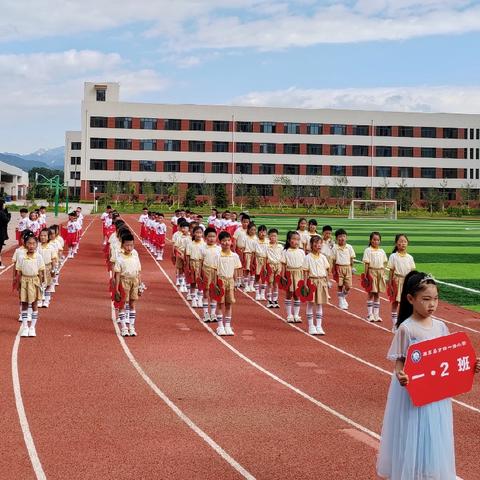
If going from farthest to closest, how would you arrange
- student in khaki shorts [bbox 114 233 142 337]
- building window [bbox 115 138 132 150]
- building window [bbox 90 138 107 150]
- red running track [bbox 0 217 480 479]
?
building window [bbox 115 138 132 150] → building window [bbox 90 138 107 150] → student in khaki shorts [bbox 114 233 142 337] → red running track [bbox 0 217 480 479]

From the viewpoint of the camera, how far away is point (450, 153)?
3275 inches

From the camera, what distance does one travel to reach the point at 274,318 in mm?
14383

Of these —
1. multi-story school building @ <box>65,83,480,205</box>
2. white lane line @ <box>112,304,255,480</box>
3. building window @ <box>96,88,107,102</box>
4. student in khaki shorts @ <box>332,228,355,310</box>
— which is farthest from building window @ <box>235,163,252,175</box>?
white lane line @ <box>112,304,255,480</box>

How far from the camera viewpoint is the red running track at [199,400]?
6344 millimetres

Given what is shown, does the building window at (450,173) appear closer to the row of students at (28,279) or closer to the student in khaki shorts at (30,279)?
the row of students at (28,279)

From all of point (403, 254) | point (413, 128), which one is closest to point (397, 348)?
point (403, 254)

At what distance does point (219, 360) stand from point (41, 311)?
5.50 metres

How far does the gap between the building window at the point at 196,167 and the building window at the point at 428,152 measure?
83.6 ft

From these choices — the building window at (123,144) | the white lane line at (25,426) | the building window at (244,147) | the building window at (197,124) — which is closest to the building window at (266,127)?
the building window at (244,147)

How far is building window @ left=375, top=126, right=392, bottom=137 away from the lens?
3184 inches

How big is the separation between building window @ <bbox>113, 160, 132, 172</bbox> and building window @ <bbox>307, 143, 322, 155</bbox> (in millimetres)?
20154

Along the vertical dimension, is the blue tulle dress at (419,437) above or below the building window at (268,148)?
below

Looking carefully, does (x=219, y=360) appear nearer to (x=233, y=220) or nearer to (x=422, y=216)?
(x=233, y=220)

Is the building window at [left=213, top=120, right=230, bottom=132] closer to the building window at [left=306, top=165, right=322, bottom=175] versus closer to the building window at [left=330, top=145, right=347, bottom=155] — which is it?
the building window at [left=306, top=165, right=322, bottom=175]
